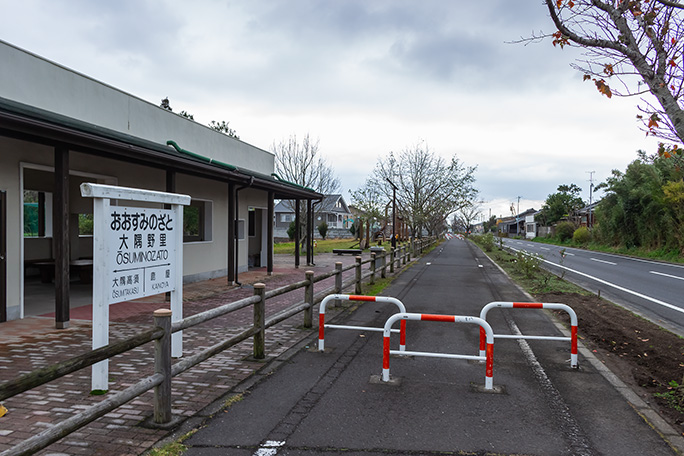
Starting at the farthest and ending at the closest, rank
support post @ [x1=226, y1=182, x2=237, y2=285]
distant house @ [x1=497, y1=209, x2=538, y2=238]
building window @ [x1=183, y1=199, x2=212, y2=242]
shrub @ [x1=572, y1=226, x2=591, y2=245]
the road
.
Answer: distant house @ [x1=497, y1=209, x2=538, y2=238]
shrub @ [x1=572, y1=226, x2=591, y2=245]
building window @ [x1=183, y1=199, x2=212, y2=242]
support post @ [x1=226, y1=182, x2=237, y2=285]
the road

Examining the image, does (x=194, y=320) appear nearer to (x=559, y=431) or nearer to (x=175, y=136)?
(x=559, y=431)

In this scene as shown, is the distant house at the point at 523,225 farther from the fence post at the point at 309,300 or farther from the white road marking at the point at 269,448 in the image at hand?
the white road marking at the point at 269,448

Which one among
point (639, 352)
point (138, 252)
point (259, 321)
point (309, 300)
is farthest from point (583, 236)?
point (138, 252)

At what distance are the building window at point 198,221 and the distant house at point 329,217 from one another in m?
44.0

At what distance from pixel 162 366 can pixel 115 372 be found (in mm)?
1829

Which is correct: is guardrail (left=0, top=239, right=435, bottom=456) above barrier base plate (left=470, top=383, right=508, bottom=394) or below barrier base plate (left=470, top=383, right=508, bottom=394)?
above

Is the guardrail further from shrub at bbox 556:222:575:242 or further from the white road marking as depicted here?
shrub at bbox 556:222:575:242

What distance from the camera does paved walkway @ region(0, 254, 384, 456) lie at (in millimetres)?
3746

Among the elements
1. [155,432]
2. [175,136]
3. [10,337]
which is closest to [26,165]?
[10,337]

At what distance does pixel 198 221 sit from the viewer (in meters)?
14.3

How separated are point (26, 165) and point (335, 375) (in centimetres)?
685

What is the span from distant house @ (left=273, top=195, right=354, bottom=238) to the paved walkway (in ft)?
165

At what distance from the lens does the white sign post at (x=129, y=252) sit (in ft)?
14.6

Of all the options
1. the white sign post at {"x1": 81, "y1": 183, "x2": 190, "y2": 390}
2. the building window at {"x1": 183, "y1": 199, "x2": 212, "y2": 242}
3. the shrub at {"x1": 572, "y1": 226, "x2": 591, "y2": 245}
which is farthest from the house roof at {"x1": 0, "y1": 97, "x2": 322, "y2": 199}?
the shrub at {"x1": 572, "y1": 226, "x2": 591, "y2": 245}
